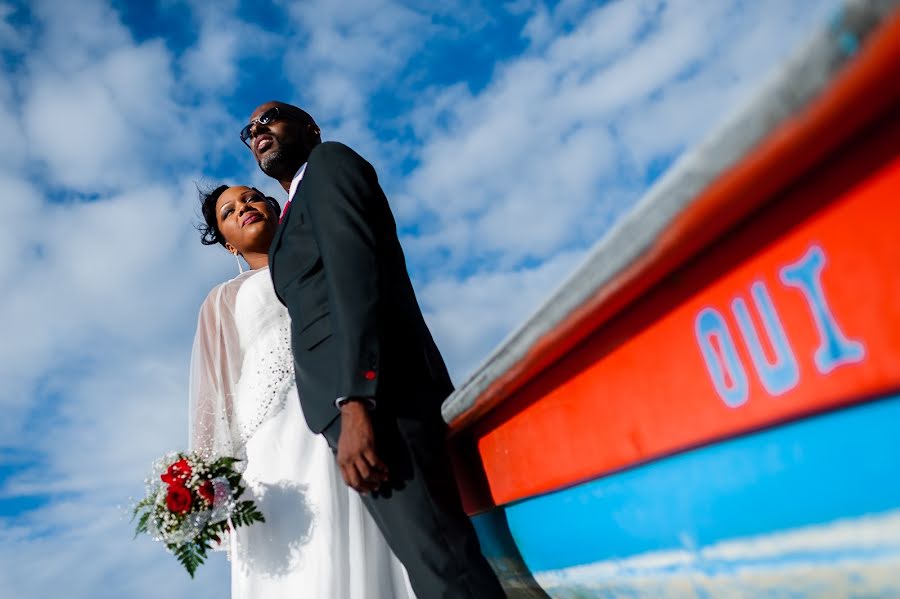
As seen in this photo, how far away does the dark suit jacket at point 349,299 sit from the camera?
207 cm

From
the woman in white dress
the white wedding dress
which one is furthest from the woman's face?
the white wedding dress

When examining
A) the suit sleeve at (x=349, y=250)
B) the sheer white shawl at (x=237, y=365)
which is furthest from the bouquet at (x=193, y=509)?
the suit sleeve at (x=349, y=250)

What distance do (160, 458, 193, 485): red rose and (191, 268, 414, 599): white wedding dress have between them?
25cm

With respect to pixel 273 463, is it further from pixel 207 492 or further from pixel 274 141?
pixel 274 141

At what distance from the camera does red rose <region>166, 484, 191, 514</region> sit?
2.94 metres

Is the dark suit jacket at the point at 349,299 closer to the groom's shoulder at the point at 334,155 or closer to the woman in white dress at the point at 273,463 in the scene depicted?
the groom's shoulder at the point at 334,155

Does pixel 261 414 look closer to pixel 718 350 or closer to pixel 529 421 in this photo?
pixel 529 421

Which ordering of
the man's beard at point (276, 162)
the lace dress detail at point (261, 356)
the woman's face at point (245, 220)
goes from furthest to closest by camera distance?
the woman's face at point (245, 220), the lace dress detail at point (261, 356), the man's beard at point (276, 162)

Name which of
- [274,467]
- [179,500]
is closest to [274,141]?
[274,467]

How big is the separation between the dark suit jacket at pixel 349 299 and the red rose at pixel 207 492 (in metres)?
0.86

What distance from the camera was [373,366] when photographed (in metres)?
2.04

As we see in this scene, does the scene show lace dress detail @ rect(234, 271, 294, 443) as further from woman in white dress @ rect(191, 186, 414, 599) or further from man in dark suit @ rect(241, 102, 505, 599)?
man in dark suit @ rect(241, 102, 505, 599)

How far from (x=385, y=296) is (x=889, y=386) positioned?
1.37 m

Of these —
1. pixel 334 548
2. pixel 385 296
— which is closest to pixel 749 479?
pixel 385 296
